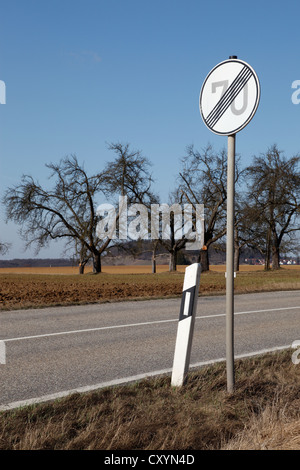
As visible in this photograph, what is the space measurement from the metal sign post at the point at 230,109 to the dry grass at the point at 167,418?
41cm

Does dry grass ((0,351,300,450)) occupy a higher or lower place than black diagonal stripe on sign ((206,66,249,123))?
lower

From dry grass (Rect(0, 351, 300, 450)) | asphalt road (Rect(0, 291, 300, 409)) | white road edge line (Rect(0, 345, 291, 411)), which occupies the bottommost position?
asphalt road (Rect(0, 291, 300, 409))

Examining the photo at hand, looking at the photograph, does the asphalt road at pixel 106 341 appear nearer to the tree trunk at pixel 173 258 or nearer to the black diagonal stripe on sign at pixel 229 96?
the black diagonal stripe on sign at pixel 229 96

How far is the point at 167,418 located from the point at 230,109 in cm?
281

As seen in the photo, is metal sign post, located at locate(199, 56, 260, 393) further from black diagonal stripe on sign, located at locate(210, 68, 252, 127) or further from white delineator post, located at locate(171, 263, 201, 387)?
white delineator post, located at locate(171, 263, 201, 387)

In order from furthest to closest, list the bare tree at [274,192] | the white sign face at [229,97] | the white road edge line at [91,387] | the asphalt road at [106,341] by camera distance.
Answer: the bare tree at [274,192]
the asphalt road at [106,341]
the white sign face at [229,97]
the white road edge line at [91,387]

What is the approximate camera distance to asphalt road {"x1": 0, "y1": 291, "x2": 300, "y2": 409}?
17.4 feet

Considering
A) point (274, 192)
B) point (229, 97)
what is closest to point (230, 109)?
point (229, 97)

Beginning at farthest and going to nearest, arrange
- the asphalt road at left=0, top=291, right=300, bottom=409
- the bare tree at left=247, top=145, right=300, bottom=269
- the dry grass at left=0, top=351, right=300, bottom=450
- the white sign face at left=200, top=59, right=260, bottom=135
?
the bare tree at left=247, top=145, right=300, bottom=269
the asphalt road at left=0, top=291, right=300, bottom=409
the white sign face at left=200, top=59, right=260, bottom=135
the dry grass at left=0, top=351, right=300, bottom=450

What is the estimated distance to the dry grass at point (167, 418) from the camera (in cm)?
325

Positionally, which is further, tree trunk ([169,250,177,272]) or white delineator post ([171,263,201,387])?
tree trunk ([169,250,177,272])

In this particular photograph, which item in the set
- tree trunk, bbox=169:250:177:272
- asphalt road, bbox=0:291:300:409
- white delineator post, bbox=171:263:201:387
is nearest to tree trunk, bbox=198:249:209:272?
tree trunk, bbox=169:250:177:272

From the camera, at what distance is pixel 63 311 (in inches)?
448

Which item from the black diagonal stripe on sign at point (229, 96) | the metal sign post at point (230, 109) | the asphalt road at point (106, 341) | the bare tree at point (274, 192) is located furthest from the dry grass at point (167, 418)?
the bare tree at point (274, 192)
